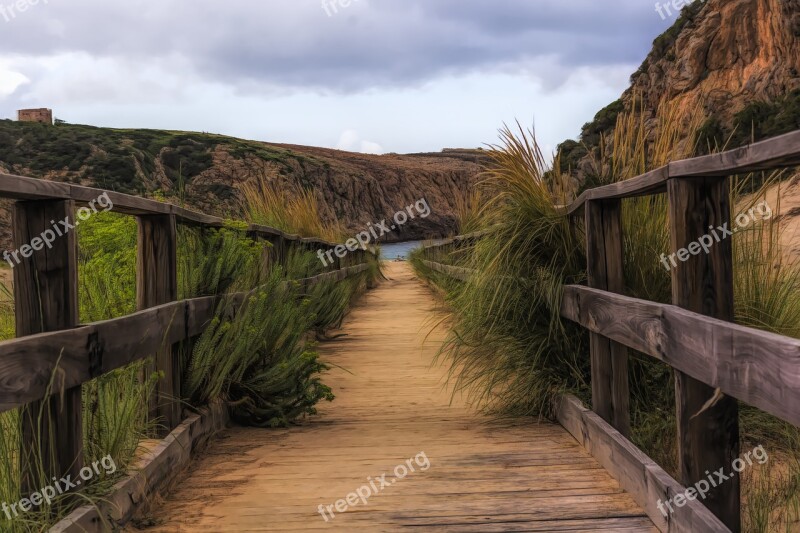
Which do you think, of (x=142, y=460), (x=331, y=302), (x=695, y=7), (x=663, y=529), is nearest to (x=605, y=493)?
(x=663, y=529)

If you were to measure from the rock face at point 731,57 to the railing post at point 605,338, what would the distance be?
23291mm

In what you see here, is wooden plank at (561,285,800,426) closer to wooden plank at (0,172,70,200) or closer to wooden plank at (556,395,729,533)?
wooden plank at (556,395,729,533)

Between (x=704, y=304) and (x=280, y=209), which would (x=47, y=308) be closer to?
(x=704, y=304)

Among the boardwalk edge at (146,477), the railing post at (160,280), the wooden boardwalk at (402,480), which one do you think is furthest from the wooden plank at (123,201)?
the wooden boardwalk at (402,480)

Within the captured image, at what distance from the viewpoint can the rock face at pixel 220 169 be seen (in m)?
36.0

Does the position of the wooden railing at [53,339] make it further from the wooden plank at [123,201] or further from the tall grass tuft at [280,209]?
the tall grass tuft at [280,209]

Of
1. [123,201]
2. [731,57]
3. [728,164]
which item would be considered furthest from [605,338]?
[731,57]

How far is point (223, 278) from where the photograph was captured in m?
4.61

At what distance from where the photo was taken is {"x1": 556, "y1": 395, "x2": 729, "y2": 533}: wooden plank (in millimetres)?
2402

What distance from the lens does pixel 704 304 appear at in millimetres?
2559

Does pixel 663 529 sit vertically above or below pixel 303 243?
below

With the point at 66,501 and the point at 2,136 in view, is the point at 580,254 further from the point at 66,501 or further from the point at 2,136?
the point at 2,136

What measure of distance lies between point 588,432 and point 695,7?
40.2 metres

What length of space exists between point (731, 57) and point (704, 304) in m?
33.5
